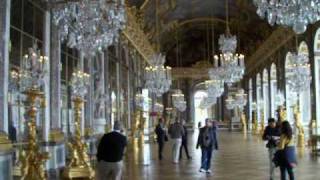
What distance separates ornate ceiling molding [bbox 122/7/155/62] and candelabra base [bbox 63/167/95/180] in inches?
465

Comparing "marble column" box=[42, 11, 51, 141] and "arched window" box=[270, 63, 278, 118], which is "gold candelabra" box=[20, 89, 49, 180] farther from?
"arched window" box=[270, 63, 278, 118]

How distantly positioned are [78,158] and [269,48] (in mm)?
25932

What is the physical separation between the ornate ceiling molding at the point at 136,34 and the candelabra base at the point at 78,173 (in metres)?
11.8

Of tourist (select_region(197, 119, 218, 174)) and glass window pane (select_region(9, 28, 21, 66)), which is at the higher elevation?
glass window pane (select_region(9, 28, 21, 66))

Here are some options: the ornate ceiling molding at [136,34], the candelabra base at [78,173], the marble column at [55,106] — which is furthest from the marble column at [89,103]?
the ornate ceiling molding at [136,34]

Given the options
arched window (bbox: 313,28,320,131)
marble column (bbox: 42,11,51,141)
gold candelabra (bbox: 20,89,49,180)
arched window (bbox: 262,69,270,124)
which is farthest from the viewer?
arched window (bbox: 262,69,270,124)

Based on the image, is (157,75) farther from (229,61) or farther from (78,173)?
(78,173)

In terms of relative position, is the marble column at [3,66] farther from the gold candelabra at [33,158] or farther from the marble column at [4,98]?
the gold candelabra at [33,158]

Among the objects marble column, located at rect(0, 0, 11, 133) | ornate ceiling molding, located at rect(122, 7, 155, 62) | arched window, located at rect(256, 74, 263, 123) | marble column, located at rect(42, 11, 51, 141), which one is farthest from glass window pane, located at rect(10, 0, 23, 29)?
arched window, located at rect(256, 74, 263, 123)

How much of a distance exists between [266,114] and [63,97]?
92.0 ft

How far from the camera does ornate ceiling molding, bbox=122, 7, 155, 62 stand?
2390 cm

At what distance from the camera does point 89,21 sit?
902cm

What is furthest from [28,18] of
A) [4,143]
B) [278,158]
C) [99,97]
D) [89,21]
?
[278,158]

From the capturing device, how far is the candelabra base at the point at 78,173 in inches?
444
